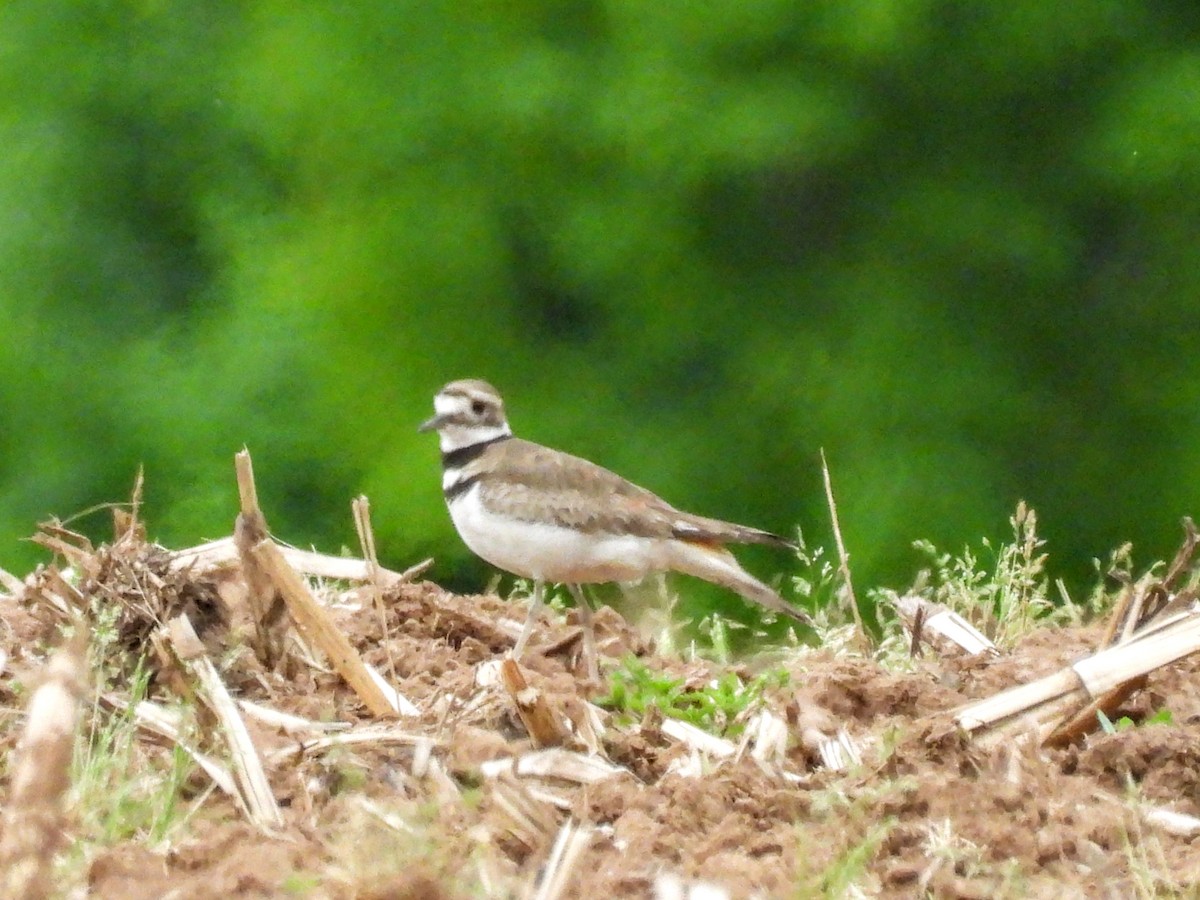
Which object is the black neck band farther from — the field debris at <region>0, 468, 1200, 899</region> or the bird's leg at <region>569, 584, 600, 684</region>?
the bird's leg at <region>569, 584, 600, 684</region>

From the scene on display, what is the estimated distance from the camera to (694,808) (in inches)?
147

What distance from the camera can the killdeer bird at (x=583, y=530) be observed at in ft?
18.5

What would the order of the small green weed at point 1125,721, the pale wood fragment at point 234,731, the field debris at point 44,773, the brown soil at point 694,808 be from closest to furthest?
the field debris at point 44,773 → the brown soil at point 694,808 → the pale wood fragment at point 234,731 → the small green weed at point 1125,721

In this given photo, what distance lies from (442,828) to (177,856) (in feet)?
1.56

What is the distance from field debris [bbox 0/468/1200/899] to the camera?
3.34 meters

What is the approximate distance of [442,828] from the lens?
3531 mm

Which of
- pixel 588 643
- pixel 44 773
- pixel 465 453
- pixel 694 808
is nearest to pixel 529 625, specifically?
pixel 588 643

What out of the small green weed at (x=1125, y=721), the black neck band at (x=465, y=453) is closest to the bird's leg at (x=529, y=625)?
the black neck band at (x=465, y=453)

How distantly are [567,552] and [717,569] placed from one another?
444mm

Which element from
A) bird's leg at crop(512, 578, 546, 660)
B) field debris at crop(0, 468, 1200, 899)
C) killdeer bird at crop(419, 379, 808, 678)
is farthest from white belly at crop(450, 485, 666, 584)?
field debris at crop(0, 468, 1200, 899)

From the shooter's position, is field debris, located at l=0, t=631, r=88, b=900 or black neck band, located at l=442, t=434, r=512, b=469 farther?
black neck band, located at l=442, t=434, r=512, b=469

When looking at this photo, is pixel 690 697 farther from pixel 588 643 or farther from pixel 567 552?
pixel 567 552

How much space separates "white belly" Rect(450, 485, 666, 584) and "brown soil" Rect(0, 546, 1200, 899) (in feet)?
2.90

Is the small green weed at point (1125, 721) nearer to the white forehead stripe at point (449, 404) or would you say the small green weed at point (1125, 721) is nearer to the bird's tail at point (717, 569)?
the bird's tail at point (717, 569)
